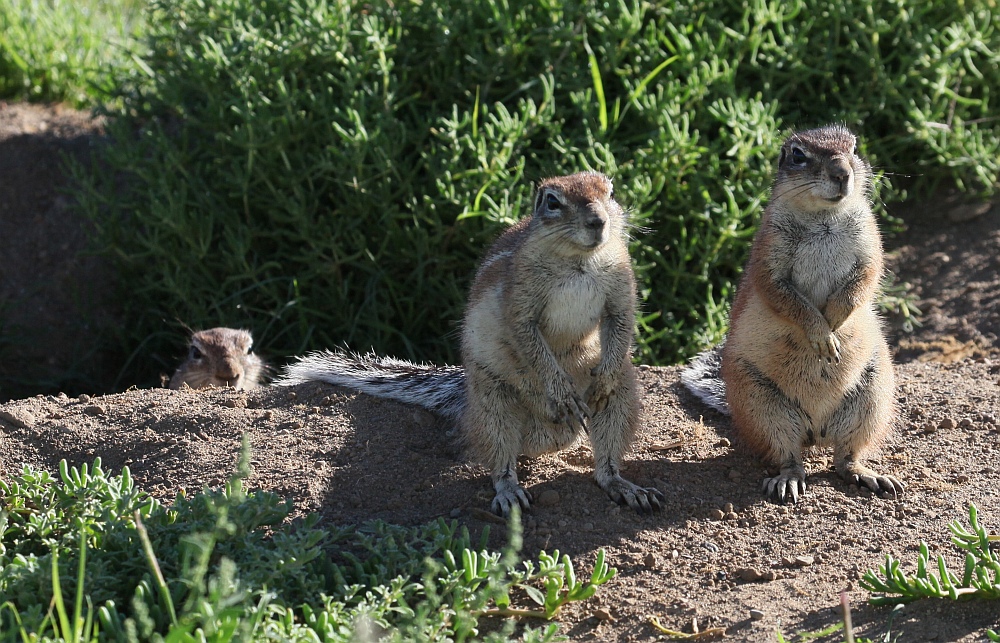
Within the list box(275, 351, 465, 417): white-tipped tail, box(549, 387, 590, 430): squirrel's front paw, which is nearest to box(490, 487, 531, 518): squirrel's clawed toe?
box(549, 387, 590, 430): squirrel's front paw

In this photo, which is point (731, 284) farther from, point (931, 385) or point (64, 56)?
point (64, 56)

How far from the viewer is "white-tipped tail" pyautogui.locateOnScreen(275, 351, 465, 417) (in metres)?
5.67

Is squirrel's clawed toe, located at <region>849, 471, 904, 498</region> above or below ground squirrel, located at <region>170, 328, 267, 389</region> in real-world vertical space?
below

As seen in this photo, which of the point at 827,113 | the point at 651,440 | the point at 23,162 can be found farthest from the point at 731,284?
the point at 23,162

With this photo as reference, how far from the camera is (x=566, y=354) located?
16.8ft

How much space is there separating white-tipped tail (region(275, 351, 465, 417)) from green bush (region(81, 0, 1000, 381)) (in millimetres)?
1016

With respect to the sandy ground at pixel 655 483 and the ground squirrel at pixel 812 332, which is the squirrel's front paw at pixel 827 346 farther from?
the sandy ground at pixel 655 483

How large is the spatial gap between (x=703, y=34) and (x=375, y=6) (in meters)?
2.01

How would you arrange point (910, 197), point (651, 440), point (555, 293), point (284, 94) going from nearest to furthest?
point (555, 293), point (651, 440), point (284, 94), point (910, 197)

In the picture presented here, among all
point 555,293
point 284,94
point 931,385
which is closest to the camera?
point 555,293

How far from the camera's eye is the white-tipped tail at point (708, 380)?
5.79 metres

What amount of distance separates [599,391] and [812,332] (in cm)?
93

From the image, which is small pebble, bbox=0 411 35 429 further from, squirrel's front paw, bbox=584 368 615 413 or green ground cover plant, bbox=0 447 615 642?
squirrel's front paw, bbox=584 368 615 413

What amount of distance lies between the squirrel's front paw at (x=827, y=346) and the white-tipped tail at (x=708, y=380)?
0.68 m
